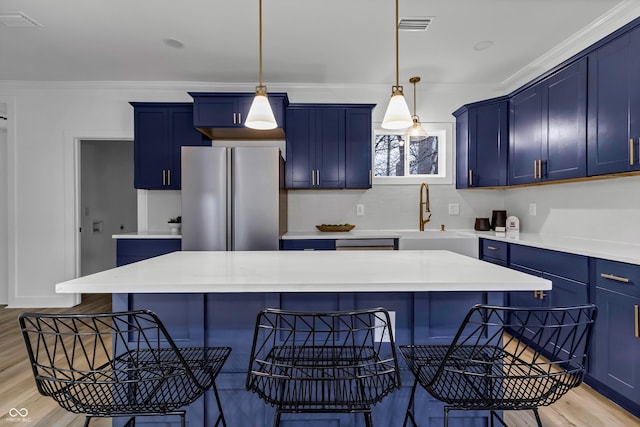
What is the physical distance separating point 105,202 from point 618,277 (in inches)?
237

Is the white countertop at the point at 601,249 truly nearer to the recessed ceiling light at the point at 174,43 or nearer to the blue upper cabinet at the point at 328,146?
the blue upper cabinet at the point at 328,146

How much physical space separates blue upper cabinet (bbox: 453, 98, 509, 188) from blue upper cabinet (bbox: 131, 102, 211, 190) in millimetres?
3040

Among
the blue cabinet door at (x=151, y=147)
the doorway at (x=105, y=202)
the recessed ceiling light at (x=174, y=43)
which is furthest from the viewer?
the doorway at (x=105, y=202)

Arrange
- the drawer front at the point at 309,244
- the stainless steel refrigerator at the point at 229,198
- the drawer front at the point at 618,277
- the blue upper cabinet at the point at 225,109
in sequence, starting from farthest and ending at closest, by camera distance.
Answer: the blue upper cabinet at the point at 225,109
the drawer front at the point at 309,244
the stainless steel refrigerator at the point at 229,198
the drawer front at the point at 618,277

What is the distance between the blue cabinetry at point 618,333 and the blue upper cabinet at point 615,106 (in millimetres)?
723

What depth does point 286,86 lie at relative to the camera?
12.9 ft

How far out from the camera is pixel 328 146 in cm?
367

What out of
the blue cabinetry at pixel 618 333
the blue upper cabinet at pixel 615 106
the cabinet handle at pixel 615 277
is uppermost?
the blue upper cabinet at pixel 615 106

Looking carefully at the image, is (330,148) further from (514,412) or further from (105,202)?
(105,202)

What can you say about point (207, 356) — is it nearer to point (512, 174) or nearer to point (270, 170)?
point (270, 170)

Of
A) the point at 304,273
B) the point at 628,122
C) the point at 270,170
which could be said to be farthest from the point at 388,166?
the point at 304,273

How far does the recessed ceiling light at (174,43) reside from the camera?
2.94m

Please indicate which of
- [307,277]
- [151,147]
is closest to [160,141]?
[151,147]

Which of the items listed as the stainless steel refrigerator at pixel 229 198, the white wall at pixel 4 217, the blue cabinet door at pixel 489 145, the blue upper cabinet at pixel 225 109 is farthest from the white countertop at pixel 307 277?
the white wall at pixel 4 217
